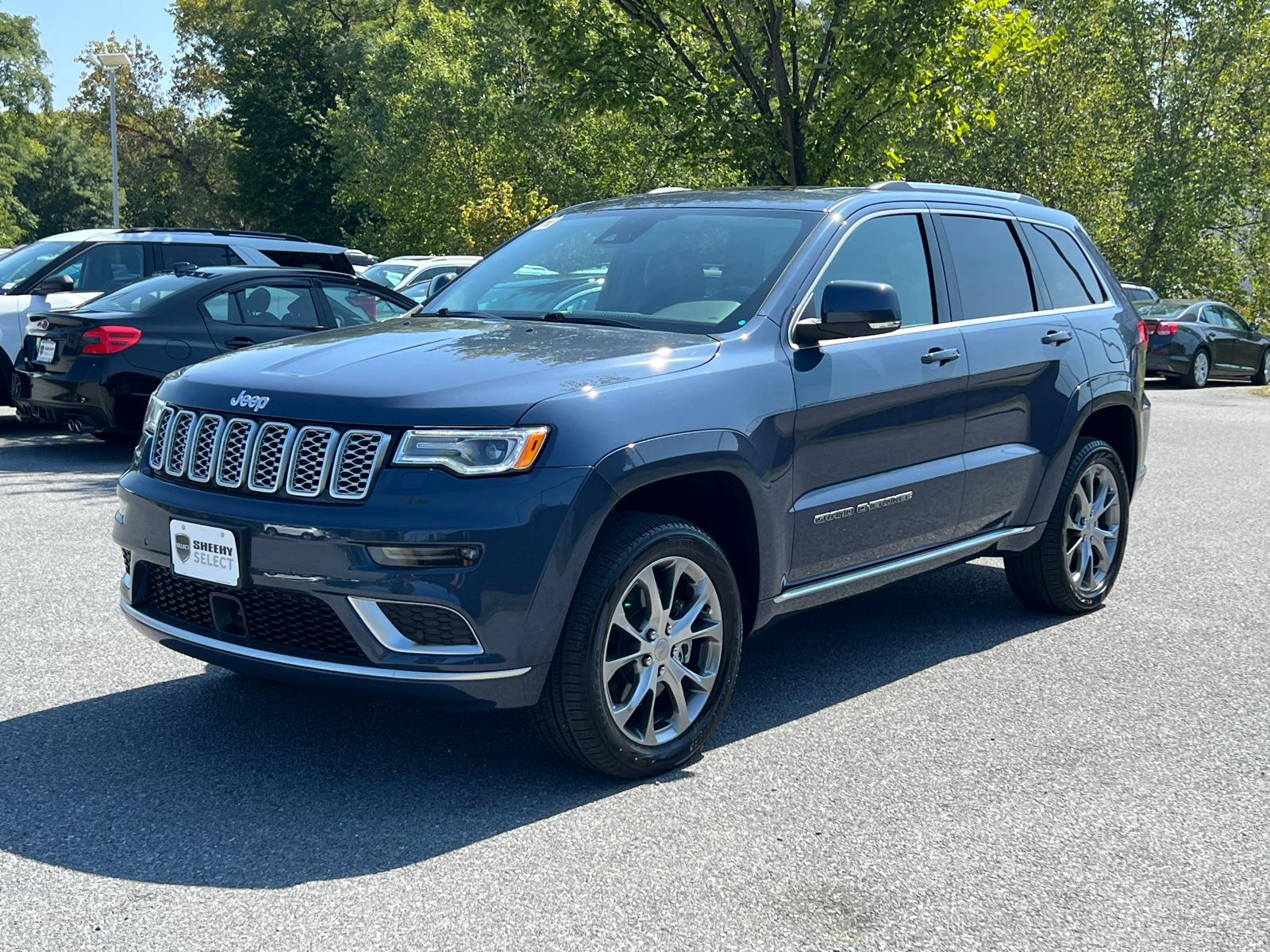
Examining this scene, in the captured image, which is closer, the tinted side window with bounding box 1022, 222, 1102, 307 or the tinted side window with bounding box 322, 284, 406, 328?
the tinted side window with bounding box 1022, 222, 1102, 307

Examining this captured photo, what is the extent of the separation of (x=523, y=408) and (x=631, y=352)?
626mm

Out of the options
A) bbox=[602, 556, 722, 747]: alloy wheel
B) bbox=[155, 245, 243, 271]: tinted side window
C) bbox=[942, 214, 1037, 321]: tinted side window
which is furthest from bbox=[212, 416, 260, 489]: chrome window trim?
bbox=[155, 245, 243, 271]: tinted side window

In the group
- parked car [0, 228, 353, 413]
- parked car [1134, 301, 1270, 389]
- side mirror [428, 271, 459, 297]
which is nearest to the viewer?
side mirror [428, 271, 459, 297]

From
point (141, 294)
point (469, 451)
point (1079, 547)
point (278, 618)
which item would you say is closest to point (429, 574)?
point (469, 451)

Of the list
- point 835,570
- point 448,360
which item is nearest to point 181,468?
point 448,360

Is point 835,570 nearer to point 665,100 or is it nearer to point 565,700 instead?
point 565,700

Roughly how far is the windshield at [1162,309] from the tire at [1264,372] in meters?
2.39

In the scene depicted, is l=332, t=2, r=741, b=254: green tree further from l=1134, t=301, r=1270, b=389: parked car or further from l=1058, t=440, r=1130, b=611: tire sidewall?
l=1058, t=440, r=1130, b=611: tire sidewall

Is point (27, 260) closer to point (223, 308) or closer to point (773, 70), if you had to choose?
point (223, 308)

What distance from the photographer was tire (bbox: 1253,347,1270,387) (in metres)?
25.1

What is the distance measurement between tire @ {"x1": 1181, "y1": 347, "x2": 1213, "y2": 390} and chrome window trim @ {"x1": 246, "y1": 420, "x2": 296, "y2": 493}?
21.7m

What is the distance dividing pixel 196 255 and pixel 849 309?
Answer: 33.9ft

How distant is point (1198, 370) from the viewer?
23297mm

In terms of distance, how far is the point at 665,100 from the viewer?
50.1ft
